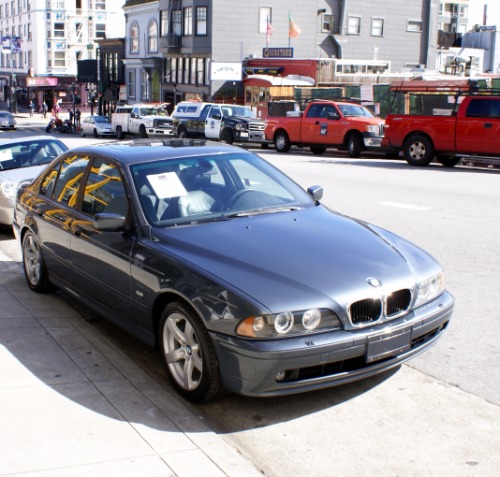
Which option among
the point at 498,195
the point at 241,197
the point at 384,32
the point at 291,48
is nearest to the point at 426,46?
the point at 384,32

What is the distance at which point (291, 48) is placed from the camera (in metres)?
44.4

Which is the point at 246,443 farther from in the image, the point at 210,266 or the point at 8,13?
the point at 8,13

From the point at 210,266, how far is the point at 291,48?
41468mm

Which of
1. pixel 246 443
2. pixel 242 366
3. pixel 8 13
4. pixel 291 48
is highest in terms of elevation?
pixel 8 13

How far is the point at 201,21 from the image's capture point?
155 feet

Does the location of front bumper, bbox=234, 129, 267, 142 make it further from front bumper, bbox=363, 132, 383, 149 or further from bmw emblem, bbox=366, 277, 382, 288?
bmw emblem, bbox=366, 277, 382, 288

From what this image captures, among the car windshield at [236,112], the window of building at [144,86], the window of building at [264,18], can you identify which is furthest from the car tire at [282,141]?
the window of building at [144,86]

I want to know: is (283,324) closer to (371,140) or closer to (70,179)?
Answer: (70,179)

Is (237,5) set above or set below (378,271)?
above

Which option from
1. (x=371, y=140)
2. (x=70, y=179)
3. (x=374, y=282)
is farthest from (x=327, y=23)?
(x=374, y=282)

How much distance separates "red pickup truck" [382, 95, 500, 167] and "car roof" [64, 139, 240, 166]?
548 inches

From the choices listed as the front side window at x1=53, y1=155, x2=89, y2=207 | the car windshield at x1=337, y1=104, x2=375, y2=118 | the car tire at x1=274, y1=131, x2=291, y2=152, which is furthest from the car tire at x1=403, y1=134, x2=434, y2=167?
the front side window at x1=53, y1=155, x2=89, y2=207

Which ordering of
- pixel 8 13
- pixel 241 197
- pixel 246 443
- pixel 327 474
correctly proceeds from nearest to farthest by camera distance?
pixel 327 474 < pixel 246 443 < pixel 241 197 < pixel 8 13

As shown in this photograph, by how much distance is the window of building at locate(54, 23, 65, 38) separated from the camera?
74.7m
